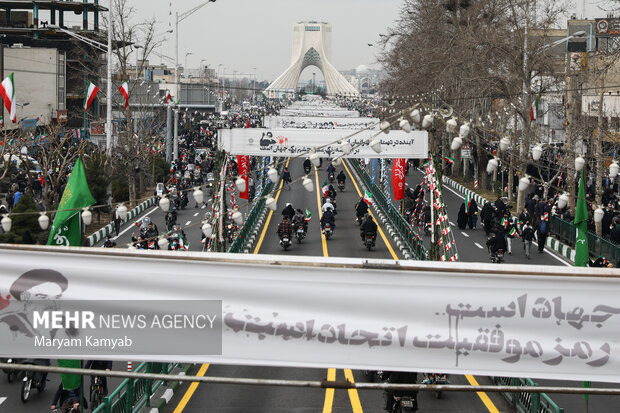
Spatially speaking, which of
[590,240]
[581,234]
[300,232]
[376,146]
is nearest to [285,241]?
[300,232]

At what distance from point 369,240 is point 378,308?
2303 cm

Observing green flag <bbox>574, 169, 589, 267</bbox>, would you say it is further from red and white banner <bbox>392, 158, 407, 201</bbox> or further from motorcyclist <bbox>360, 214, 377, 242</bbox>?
red and white banner <bbox>392, 158, 407, 201</bbox>

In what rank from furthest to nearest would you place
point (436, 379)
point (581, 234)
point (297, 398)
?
point (581, 234), point (297, 398), point (436, 379)

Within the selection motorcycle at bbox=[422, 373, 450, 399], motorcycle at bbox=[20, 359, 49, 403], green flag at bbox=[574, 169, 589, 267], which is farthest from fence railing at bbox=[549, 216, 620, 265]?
motorcycle at bbox=[20, 359, 49, 403]

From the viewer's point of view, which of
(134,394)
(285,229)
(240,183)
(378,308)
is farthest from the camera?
(285,229)

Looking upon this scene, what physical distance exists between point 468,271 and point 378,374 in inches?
318

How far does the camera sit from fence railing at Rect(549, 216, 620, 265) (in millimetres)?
26070

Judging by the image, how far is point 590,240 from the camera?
2867 centimetres

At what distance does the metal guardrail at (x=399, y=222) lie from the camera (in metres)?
27.7

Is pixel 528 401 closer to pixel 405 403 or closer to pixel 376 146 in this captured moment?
pixel 405 403

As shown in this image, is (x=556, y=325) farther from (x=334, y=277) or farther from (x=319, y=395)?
(x=319, y=395)

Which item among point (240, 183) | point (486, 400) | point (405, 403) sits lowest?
point (486, 400)

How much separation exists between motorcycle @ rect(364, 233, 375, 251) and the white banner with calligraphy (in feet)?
Answer: 74.5

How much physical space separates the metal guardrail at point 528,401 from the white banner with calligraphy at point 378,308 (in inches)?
168
